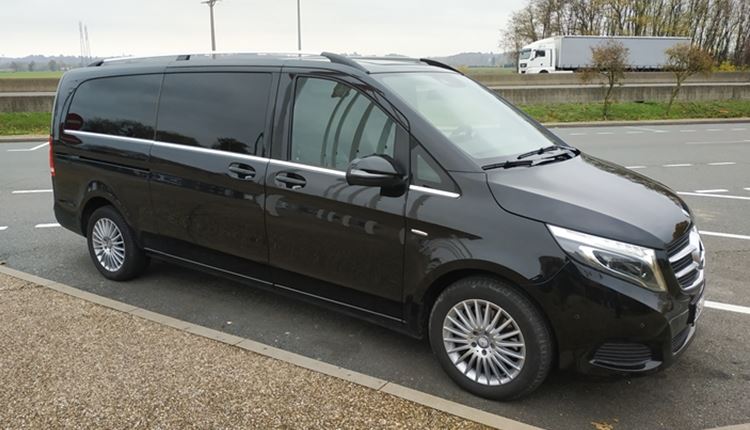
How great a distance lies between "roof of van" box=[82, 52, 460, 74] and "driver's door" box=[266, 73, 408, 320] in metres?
0.13

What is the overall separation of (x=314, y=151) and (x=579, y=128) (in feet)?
60.0

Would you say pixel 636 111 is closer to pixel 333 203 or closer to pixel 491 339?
pixel 333 203

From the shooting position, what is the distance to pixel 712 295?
496cm

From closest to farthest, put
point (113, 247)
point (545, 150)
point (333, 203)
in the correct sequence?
point (333, 203) → point (545, 150) → point (113, 247)

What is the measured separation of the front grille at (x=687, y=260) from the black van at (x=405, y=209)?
1cm

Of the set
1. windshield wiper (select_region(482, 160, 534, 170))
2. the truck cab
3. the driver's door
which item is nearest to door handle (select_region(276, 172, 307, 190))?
the driver's door

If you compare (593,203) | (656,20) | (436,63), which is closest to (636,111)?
(436,63)

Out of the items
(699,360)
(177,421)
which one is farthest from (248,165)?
(699,360)

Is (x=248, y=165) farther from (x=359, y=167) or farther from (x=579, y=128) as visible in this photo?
(x=579, y=128)

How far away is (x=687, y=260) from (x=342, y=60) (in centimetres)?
239

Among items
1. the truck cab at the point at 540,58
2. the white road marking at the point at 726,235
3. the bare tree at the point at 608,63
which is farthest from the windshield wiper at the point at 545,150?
the truck cab at the point at 540,58

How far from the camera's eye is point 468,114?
4094mm

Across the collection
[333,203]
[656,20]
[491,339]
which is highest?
[656,20]

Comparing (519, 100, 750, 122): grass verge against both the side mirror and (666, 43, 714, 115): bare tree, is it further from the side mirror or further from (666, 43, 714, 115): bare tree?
the side mirror
